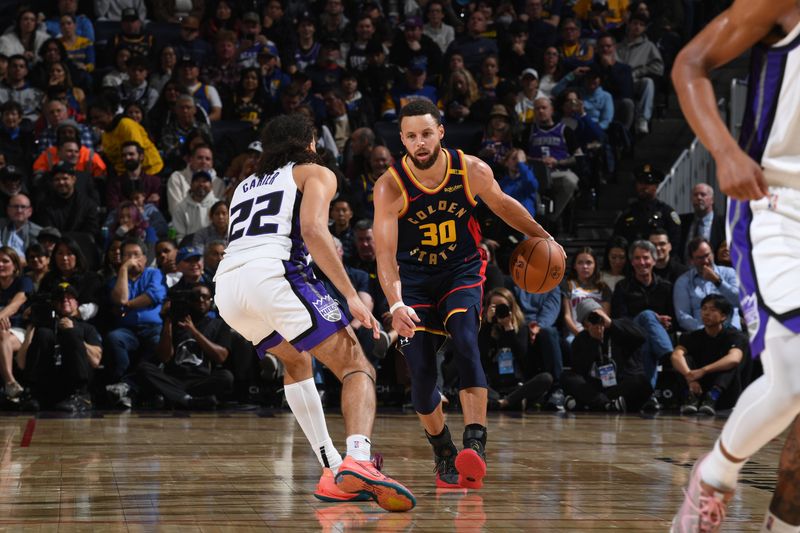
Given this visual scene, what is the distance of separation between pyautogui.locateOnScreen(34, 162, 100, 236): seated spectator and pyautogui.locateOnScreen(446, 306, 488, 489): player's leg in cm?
642

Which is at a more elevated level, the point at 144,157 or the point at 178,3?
the point at 178,3

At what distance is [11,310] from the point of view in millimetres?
9312

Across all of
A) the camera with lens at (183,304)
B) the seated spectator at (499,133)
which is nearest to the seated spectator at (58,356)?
the camera with lens at (183,304)

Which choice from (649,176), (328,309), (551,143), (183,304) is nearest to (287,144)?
(328,309)

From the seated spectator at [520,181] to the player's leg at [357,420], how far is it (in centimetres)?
651

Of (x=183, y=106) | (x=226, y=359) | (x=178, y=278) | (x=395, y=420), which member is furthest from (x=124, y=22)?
(x=395, y=420)

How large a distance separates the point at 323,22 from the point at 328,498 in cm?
1072

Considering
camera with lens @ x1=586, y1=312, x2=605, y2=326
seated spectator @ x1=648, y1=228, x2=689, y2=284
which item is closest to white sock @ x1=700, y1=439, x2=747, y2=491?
camera with lens @ x1=586, y1=312, x2=605, y2=326

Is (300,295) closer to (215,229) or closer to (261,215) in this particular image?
(261,215)

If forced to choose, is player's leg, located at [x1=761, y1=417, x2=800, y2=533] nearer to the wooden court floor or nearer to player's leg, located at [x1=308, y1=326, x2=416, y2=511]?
the wooden court floor

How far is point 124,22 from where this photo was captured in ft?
44.9

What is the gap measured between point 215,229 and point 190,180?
1.04 m

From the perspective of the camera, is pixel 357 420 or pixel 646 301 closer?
pixel 357 420

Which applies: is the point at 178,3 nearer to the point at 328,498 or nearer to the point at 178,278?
the point at 178,278
